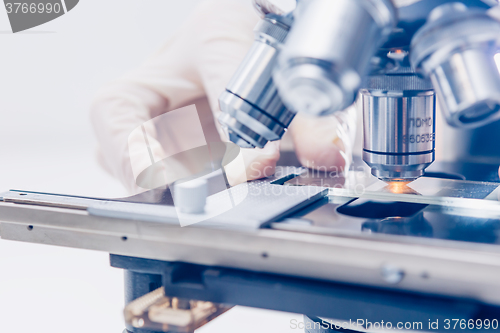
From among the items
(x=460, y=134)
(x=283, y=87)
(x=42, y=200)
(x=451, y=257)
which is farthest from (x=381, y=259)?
(x=460, y=134)

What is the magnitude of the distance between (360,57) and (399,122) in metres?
0.15

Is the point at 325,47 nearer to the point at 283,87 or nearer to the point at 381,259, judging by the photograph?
the point at 283,87

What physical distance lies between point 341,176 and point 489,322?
1.13 feet

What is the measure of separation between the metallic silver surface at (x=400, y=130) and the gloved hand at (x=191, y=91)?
0.21 metres

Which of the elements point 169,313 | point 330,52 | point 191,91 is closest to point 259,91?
point 330,52

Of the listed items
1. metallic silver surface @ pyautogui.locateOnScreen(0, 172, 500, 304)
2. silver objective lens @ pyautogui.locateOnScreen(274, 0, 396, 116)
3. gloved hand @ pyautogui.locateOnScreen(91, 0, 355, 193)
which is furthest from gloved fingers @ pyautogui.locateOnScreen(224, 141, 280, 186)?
silver objective lens @ pyautogui.locateOnScreen(274, 0, 396, 116)

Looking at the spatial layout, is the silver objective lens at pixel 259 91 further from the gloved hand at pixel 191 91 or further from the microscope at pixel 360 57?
the gloved hand at pixel 191 91

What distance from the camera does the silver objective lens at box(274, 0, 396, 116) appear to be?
1.32 feet

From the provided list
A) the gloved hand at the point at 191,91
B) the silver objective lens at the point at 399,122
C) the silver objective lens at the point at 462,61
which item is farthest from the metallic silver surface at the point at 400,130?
the gloved hand at the point at 191,91

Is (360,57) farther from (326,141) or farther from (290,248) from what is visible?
(326,141)

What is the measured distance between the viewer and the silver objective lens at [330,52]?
40cm

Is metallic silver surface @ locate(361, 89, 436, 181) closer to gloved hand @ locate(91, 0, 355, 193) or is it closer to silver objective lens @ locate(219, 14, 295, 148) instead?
silver objective lens @ locate(219, 14, 295, 148)

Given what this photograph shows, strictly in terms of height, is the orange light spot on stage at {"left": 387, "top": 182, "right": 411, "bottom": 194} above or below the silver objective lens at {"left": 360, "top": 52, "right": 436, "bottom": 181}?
below

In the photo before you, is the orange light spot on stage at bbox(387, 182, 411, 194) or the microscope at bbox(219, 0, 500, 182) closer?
the microscope at bbox(219, 0, 500, 182)
